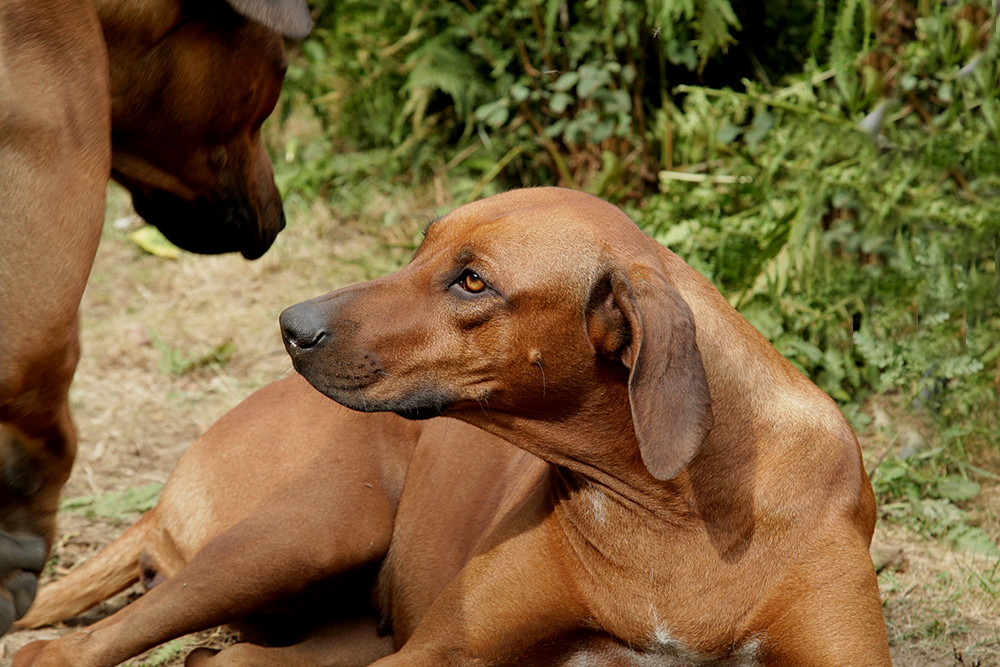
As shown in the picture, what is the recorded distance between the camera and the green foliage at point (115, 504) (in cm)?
535

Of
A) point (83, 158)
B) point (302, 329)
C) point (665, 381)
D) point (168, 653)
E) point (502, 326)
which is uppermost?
point (83, 158)

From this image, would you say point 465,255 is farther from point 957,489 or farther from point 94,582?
point 957,489

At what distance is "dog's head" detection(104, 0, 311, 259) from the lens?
348 centimetres

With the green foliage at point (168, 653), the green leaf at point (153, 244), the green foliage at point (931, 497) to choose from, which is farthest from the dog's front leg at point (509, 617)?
the green leaf at point (153, 244)

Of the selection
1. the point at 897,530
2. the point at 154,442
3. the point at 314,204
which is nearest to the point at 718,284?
the point at 897,530

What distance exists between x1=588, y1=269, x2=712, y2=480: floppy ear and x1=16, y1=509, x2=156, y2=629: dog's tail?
7.09ft

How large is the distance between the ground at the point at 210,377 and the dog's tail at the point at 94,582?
0.29 feet

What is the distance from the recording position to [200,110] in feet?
12.4

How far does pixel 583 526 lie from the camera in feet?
11.9

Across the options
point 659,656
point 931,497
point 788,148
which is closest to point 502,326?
point 659,656

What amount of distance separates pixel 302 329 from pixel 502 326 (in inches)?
21.6

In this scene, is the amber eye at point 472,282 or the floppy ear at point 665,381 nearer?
the floppy ear at point 665,381

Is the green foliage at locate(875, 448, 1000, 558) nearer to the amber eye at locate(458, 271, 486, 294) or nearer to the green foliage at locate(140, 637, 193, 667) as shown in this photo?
the amber eye at locate(458, 271, 486, 294)

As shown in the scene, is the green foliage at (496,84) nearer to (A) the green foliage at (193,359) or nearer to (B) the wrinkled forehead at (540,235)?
(A) the green foliage at (193,359)
